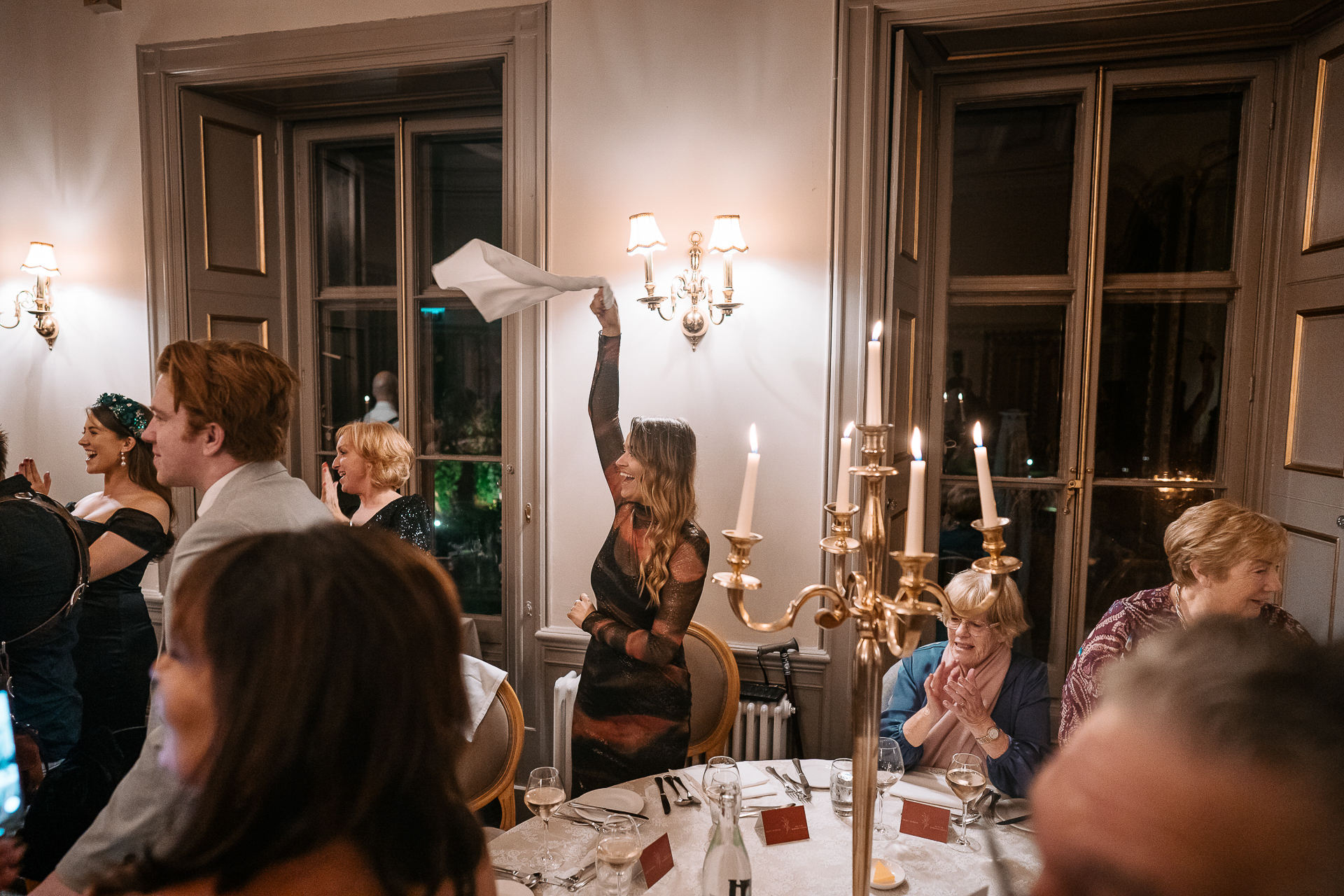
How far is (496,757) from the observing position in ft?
7.06

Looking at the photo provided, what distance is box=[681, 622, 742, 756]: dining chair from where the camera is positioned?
2543 mm

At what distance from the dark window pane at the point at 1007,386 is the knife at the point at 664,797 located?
1.86 metres

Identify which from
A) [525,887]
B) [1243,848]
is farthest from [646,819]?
[1243,848]

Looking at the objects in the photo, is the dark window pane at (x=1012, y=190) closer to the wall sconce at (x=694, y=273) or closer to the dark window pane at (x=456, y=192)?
the wall sconce at (x=694, y=273)

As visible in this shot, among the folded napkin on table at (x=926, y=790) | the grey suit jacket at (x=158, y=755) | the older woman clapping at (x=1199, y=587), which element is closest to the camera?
the grey suit jacket at (x=158, y=755)

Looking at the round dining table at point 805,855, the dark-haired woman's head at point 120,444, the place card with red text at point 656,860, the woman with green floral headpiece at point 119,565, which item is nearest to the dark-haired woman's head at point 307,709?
the place card with red text at point 656,860

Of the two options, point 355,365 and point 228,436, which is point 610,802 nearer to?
point 228,436

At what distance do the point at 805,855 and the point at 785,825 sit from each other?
7 cm

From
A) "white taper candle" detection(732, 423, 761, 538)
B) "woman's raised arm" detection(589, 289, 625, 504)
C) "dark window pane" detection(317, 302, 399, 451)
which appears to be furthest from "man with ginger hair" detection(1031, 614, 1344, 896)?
"dark window pane" detection(317, 302, 399, 451)

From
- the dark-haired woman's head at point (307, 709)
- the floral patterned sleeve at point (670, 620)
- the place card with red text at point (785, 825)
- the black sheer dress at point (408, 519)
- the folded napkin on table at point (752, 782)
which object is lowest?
the folded napkin on table at point (752, 782)

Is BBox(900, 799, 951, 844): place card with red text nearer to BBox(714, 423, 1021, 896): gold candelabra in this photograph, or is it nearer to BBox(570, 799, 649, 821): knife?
BBox(714, 423, 1021, 896): gold candelabra

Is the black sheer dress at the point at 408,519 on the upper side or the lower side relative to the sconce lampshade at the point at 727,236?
lower

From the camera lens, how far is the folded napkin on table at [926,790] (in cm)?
179

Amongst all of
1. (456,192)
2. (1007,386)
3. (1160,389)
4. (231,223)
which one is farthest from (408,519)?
(1160,389)
